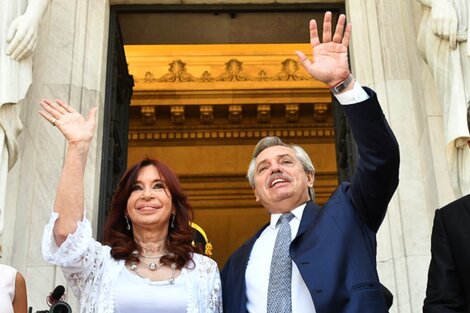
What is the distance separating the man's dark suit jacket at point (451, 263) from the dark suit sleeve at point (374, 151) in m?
0.31

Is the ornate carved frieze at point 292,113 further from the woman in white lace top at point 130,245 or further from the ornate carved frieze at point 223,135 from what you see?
the woman in white lace top at point 130,245

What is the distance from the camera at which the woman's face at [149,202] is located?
3.97 m

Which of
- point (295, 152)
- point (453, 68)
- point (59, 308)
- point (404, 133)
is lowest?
point (59, 308)

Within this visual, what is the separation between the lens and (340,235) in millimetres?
3799

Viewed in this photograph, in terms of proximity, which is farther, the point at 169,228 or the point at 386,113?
the point at 386,113

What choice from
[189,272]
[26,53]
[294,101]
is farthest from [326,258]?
[294,101]

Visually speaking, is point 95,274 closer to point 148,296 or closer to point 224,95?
point 148,296

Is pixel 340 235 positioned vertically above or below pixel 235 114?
below

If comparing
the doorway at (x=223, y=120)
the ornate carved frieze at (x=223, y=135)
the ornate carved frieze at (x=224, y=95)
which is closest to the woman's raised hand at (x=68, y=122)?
the doorway at (x=223, y=120)

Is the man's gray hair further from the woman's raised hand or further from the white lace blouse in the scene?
the woman's raised hand

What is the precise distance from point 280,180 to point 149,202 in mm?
708

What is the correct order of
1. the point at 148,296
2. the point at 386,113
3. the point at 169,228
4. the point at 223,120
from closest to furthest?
the point at 148,296 → the point at 169,228 → the point at 386,113 → the point at 223,120

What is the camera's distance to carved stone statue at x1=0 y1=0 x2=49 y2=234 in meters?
6.01

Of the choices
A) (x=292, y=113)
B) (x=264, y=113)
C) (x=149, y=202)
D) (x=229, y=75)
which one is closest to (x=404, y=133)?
(x=149, y=202)
